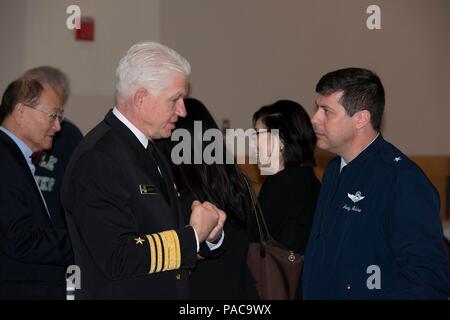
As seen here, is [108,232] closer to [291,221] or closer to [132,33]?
[291,221]

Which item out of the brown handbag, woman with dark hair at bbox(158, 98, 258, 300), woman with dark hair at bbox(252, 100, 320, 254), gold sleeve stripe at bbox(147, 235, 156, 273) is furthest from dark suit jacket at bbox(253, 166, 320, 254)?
gold sleeve stripe at bbox(147, 235, 156, 273)

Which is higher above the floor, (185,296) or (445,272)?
(445,272)

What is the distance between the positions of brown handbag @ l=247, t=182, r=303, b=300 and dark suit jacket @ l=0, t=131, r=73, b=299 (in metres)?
0.79

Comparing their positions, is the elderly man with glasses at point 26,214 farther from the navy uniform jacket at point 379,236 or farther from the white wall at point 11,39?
the white wall at point 11,39

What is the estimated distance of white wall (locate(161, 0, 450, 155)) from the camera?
6.20m

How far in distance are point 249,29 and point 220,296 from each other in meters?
4.20

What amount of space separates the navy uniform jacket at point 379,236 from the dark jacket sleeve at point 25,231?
3.36ft

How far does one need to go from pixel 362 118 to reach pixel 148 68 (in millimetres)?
807

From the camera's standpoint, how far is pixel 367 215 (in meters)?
2.21

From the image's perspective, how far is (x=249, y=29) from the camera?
6.34 m

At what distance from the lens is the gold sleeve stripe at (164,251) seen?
1.99m

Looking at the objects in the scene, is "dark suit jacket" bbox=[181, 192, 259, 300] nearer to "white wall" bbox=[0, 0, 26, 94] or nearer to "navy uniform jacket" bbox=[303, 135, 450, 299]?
"navy uniform jacket" bbox=[303, 135, 450, 299]
